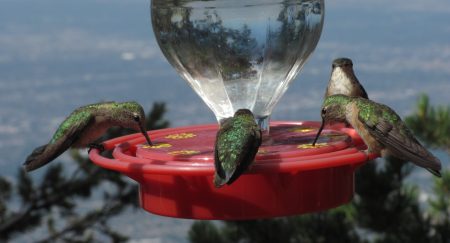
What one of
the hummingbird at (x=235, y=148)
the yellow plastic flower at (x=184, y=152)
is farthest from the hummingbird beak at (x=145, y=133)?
the hummingbird at (x=235, y=148)

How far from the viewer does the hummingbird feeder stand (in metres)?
2.97

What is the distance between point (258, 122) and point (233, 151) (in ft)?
2.67

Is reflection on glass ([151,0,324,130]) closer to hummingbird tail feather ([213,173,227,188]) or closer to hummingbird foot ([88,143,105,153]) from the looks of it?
hummingbird foot ([88,143,105,153])

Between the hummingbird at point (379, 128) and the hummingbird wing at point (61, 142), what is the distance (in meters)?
→ 1.05

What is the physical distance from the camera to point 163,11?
3.59 meters

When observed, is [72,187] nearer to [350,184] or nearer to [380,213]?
[380,213]

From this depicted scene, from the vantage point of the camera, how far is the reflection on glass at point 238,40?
3480 mm

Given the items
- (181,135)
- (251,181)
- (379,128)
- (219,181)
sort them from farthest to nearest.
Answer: (181,135)
(379,128)
(251,181)
(219,181)

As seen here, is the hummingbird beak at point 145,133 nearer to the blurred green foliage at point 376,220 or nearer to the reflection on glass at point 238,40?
the reflection on glass at point 238,40

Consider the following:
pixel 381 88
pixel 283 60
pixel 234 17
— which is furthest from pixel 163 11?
pixel 381 88

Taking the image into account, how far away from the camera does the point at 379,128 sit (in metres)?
3.48

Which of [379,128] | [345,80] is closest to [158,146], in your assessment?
[379,128]

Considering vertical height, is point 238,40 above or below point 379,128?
above

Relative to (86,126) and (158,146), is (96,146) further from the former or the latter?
(158,146)
